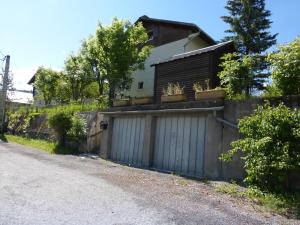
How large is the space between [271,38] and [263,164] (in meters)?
28.2

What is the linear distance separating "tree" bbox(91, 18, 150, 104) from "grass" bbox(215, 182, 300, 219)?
14.2 meters

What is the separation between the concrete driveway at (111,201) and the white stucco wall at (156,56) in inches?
540

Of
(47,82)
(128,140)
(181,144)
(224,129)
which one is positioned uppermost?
(47,82)

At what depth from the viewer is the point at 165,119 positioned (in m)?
12.9

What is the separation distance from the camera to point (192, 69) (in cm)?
1675

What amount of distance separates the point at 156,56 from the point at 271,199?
1744cm

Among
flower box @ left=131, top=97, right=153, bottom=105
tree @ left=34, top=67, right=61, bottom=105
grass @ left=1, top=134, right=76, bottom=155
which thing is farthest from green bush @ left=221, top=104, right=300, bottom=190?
tree @ left=34, top=67, right=61, bottom=105

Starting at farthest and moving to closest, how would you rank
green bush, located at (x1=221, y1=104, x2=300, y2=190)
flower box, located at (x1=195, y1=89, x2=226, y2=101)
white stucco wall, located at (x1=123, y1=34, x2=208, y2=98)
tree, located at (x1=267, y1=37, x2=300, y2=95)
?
white stucco wall, located at (x1=123, y1=34, x2=208, y2=98) → flower box, located at (x1=195, y1=89, x2=226, y2=101) → tree, located at (x1=267, y1=37, x2=300, y2=95) → green bush, located at (x1=221, y1=104, x2=300, y2=190)

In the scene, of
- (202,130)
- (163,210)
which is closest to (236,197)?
→ (163,210)

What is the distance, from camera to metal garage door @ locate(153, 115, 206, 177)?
11297mm

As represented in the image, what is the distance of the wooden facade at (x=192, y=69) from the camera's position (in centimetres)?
1609

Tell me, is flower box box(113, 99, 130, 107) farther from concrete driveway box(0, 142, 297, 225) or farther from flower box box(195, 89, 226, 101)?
concrete driveway box(0, 142, 297, 225)

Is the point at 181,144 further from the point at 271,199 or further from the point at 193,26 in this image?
the point at 193,26

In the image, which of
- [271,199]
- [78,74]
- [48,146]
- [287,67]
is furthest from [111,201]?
[78,74]
